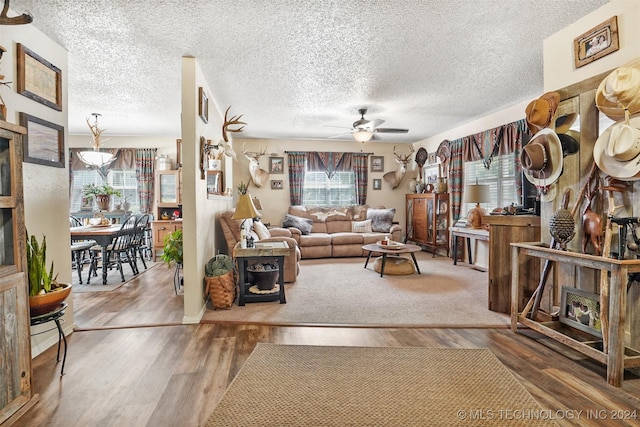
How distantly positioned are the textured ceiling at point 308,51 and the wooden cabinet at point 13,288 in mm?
1248

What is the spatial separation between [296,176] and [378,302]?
437 centimetres

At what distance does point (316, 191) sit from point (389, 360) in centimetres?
563

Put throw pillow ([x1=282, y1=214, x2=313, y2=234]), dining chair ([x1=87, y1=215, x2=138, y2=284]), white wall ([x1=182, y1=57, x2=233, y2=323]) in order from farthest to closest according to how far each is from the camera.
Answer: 1. throw pillow ([x1=282, y1=214, x2=313, y2=234])
2. dining chair ([x1=87, y1=215, x2=138, y2=284])
3. white wall ([x1=182, y1=57, x2=233, y2=323])

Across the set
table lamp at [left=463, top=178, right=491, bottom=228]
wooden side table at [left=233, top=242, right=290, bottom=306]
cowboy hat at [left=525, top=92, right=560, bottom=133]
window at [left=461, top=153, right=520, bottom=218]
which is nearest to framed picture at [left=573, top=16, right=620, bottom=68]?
cowboy hat at [left=525, top=92, right=560, bottom=133]

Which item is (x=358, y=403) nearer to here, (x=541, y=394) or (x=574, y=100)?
(x=541, y=394)

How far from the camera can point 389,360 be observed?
2258 millimetres

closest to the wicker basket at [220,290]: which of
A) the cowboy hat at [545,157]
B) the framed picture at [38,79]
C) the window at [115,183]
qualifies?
the framed picture at [38,79]

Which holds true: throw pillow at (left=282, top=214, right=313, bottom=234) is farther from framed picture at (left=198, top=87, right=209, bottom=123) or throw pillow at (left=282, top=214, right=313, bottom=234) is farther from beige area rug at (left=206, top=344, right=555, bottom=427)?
beige area rug at (left=206, top=344, right=555, bottom=427)

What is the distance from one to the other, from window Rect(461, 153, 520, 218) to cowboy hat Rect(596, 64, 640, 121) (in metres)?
2.89

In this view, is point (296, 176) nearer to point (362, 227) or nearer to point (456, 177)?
point (362, 227)

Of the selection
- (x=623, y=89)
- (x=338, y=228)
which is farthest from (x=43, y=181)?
(x=338, y=228)

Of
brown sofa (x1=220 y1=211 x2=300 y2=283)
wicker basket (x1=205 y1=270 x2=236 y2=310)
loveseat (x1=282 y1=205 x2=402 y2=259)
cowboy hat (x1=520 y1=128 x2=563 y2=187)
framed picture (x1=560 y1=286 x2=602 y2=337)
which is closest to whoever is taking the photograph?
framed picture (x1=560 y1=286 x2=602 y2=337)

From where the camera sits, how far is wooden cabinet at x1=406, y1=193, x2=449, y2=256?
6402 millimetres

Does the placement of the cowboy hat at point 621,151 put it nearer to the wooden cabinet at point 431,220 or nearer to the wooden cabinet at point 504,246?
the wooden cabinet at point 504,246
